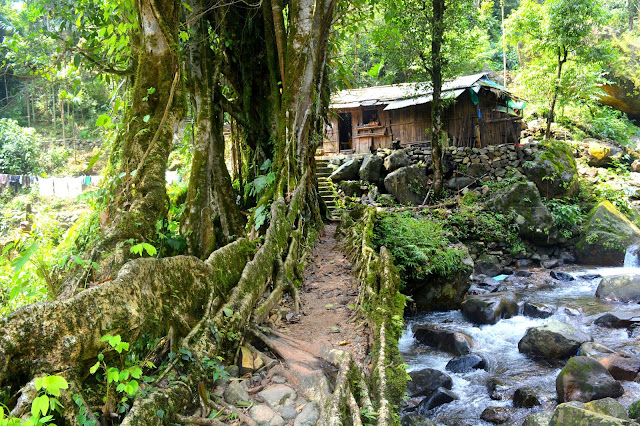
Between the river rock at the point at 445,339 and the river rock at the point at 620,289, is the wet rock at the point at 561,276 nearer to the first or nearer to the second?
the river rock at the point at 620,289

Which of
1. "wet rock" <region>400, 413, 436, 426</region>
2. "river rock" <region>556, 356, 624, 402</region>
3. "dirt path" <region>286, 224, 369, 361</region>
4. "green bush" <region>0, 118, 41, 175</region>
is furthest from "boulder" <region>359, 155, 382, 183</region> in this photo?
"green bush" <region>0, 118, 41, 175</region>

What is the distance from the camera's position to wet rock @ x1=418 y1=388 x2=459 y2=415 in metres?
6.22

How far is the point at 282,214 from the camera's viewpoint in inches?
271

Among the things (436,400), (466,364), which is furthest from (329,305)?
(466,364)

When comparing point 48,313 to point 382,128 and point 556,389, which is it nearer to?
point 556,389

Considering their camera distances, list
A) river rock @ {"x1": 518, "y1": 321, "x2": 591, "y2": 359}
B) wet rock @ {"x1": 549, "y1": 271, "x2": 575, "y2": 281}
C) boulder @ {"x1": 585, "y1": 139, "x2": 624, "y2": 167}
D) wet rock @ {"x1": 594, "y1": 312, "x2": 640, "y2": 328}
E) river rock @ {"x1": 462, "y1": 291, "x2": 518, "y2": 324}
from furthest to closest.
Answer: boulder @ {"x1": 585, "y1": 139, "x2": 624, "y2": 167}, wet rock @ {"x1": 549, "y1": 271, "x2": 575, "y2": 281}, river rock @ {"x1": 462, "y1": 291, "x2": 518, "y2": 324}, wet rock @ {"x1": 594, "y1": 312, "x2": 640, "y2": 328}, river rock @ {"x1": 518, "y1": 321, "x2": 591, "y2": 359}

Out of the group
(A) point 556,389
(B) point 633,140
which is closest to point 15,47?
(A) point 556,389

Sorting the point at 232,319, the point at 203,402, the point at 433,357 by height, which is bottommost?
the point at 433,357

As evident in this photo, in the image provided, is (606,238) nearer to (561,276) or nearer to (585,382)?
(561,276)

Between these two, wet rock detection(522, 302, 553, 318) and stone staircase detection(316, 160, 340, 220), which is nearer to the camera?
wet rock detection(522, 302, 553, 318)

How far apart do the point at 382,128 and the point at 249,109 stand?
43.4 ft

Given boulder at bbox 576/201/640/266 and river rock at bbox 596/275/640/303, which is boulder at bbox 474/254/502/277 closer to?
river rock at bbox 596/275/640/303

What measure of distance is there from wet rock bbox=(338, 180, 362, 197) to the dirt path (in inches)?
377

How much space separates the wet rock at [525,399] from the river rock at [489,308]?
305 cm
